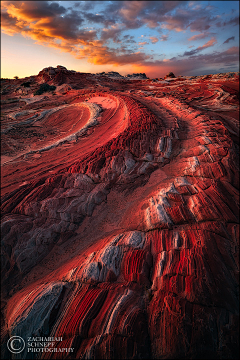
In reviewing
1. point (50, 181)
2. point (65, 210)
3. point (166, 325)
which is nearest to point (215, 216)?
point (166, 325)

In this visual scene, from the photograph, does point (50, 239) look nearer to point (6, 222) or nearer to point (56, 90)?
point (6, 222)

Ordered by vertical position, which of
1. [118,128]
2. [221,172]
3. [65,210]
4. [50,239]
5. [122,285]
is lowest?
[50,239]

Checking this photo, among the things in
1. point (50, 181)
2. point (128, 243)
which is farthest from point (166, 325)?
point (50, 181)

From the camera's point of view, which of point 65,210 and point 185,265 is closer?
point 185,265

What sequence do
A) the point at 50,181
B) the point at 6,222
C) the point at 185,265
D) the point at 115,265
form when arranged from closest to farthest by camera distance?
the point at 185,265
the point at 115,265
the point at 6,222
the point at 50,181

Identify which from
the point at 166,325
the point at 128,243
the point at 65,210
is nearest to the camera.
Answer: the point at 166,325

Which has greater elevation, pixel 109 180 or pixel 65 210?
pixel 109 180

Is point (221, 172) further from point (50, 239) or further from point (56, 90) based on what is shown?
point (56, 90)
